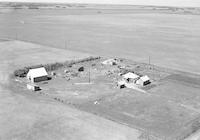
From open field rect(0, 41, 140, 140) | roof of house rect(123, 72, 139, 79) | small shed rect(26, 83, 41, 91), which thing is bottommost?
open field rect(0, 41, 140, 140)

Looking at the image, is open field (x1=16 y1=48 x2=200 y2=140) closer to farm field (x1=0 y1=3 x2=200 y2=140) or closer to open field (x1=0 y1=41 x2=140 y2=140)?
farm field (x1=0 y1=3 x2=200 y2=140)

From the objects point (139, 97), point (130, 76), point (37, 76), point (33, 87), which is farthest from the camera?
point (130, 76)

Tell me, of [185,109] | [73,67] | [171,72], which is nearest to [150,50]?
[171,72]

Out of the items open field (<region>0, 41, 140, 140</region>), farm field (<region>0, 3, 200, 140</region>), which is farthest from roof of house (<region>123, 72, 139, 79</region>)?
open field (<region>0, 41, 140, 140</region>)

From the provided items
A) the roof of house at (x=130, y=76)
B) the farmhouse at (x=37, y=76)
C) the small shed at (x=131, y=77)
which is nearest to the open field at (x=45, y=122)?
the farmhouse at (x=37, y=76)

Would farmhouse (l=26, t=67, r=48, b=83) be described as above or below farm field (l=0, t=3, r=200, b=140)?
above

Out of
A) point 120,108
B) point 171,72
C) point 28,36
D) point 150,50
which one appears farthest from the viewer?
point 28,36

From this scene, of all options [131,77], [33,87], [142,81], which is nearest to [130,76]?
[131,77]

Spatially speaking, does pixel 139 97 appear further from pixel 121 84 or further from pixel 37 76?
pixel 37 76

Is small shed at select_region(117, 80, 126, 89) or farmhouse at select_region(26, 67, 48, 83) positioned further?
farmhouse at select_region(26, 67, 48, 83)

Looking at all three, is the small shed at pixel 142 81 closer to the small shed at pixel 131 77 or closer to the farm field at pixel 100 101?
the small shed at pixel 131 77

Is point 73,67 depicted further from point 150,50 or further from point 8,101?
point 150,50
